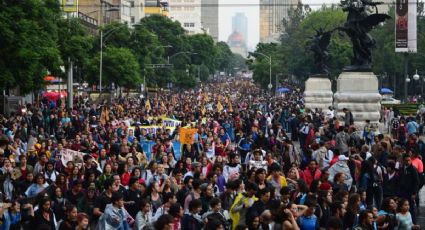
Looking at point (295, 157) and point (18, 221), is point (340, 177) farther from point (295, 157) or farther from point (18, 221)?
point (295, 157)

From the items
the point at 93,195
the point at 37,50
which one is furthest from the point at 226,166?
the point at 37,50

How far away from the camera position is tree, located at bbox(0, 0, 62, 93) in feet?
149

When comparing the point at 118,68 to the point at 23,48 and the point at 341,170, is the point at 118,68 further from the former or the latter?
the point at 341,170

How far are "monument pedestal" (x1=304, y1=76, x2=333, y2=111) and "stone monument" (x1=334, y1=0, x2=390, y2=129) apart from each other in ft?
47.0

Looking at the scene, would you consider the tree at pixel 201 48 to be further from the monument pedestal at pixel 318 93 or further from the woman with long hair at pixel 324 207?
the woman with long hair at pixel 324 207

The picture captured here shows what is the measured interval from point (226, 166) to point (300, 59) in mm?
96725

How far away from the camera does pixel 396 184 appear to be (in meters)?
19.3

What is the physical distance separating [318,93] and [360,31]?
15.8 meters

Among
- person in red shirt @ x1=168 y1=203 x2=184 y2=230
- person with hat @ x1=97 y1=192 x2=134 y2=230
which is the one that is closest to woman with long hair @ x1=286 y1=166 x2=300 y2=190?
person with hat @ x1=97 y1=192 x2=134 y2=230

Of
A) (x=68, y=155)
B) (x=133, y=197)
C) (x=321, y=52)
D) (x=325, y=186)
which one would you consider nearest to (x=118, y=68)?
(x=321, y=52)

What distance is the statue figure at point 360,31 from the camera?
143ft

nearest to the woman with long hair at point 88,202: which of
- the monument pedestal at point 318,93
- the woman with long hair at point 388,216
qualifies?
the woman with long hair at point 388,216

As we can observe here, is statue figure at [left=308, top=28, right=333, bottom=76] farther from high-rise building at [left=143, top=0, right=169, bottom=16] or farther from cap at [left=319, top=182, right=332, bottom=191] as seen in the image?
high-rise building at [left=143, top=0, right=169, bottom=16]

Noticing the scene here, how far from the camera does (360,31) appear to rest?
144 ft
